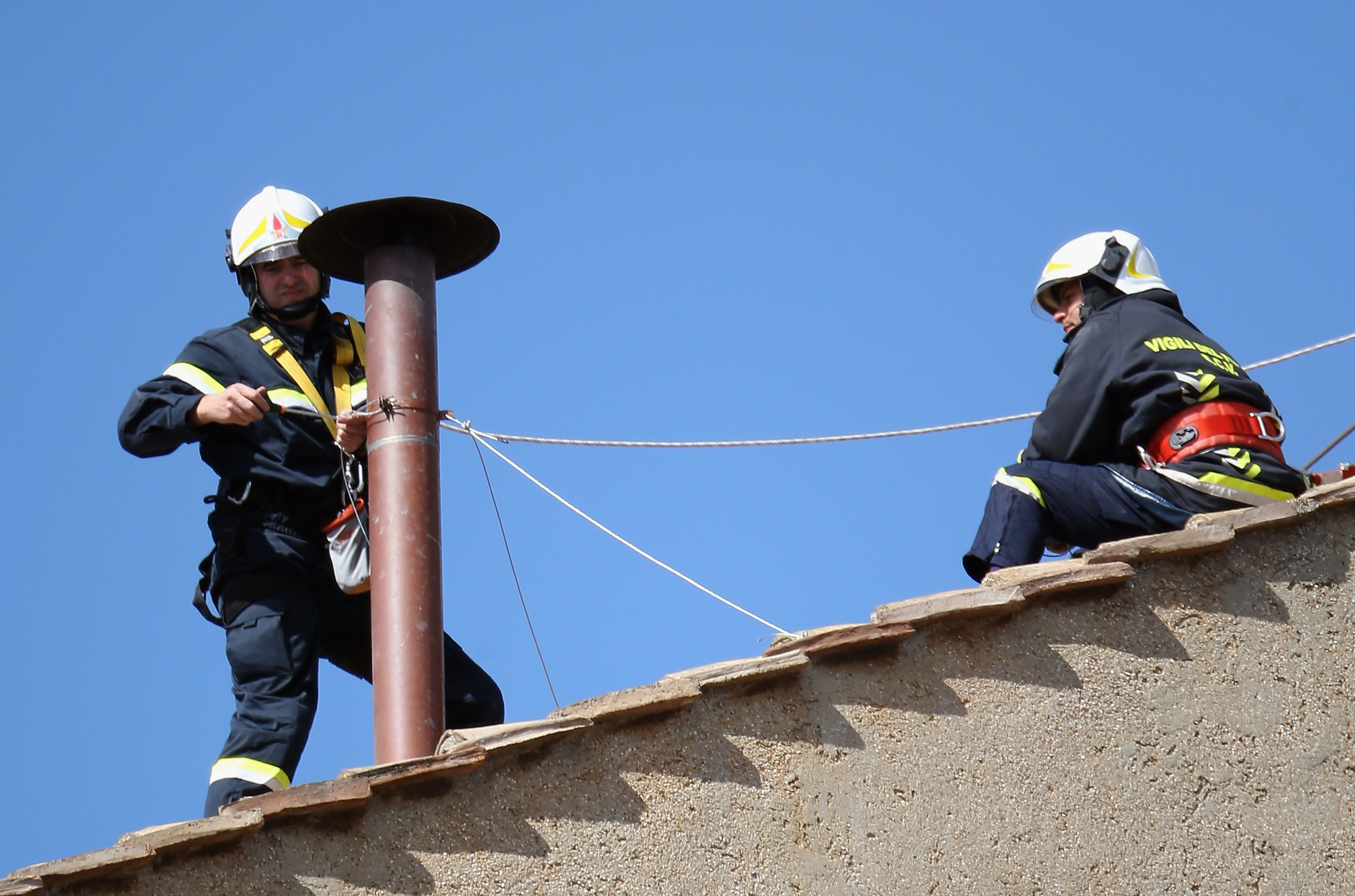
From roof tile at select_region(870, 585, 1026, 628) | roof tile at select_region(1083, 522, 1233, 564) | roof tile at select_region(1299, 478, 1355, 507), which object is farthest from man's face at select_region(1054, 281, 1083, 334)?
roof tile at select_region(870, 585, 1026, 628)

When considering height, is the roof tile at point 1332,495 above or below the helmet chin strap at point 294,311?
below

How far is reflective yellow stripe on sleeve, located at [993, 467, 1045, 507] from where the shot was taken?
17.8 feet

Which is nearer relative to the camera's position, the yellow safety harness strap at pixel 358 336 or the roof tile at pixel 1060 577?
the roof tile at pixel 1060 577

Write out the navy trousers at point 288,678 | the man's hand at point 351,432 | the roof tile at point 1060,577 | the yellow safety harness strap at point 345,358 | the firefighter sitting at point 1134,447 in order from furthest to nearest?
the yellow safety harness strap at point 345,358 < the firefighter sitting at point 1134,447 < the man's hand at point 351,432 < the navy trousers at point 288,678 < the roof tile at point 1060,577

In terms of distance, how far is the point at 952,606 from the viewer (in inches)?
167

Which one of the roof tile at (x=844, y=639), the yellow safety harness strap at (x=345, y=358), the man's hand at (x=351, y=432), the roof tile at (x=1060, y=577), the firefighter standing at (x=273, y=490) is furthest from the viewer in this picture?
the yellow safety harness strap at (x=345, y=358)

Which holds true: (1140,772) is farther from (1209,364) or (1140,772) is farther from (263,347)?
(263,347)

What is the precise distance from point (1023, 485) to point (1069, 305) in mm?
1153

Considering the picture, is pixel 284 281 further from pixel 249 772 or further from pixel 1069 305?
pixel 1069 305

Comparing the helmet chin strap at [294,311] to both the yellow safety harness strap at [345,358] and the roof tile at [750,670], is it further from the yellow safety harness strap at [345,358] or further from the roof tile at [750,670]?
the roof tile at [750,670]

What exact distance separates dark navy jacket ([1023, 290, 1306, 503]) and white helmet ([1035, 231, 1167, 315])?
0.33m

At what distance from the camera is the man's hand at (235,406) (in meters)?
4.98

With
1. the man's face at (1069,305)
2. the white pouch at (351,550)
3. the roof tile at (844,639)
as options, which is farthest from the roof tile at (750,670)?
the man's face at (1069,305)

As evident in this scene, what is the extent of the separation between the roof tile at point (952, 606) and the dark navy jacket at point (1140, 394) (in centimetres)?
123
